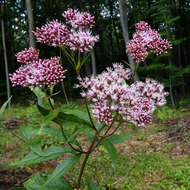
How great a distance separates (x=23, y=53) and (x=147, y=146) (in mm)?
5248

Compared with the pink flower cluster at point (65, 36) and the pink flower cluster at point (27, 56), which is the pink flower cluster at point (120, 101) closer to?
the pink flower cluster at point (65, 36)

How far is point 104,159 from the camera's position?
5.33 meters

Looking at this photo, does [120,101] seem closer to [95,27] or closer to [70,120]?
[70,120]

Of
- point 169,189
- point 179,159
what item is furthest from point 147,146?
point 169,189

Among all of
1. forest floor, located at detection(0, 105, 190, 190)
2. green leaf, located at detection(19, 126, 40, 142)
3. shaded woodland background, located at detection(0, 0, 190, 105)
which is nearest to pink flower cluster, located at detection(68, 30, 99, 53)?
green leaf, located at detection(19, 126, 40, 142)

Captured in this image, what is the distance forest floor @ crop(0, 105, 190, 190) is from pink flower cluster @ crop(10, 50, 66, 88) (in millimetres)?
1146

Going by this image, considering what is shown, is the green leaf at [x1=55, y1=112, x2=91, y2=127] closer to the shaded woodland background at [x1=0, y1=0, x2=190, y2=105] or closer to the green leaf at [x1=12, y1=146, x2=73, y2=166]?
the green leaf at [x1=12, y1=146, x2=73, y2=166]

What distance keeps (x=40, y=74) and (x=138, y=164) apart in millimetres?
4042

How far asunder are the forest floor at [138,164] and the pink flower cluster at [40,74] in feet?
3.76

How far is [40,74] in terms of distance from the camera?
1721mm

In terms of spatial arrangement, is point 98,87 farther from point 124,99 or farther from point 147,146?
point 147,146

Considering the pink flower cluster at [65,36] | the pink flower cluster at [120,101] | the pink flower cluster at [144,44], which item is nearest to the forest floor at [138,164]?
the pink flower cluster at [120,101]

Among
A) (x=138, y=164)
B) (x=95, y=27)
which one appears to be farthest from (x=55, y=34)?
(x=95, y=27)

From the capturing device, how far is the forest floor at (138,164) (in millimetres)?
4121
